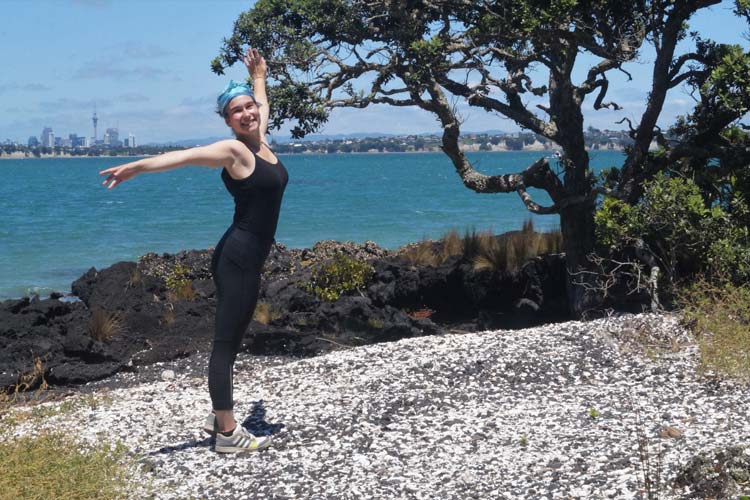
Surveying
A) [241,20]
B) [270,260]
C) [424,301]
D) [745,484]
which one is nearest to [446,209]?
[270,260]

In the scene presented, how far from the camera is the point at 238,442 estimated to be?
621 centimetres

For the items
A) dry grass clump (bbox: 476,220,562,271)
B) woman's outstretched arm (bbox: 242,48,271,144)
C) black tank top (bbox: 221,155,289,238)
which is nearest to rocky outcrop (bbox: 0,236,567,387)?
dry grass clump (bbox: 476,220,562,271)

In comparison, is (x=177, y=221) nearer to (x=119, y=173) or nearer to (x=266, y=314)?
(x=266, y=314)

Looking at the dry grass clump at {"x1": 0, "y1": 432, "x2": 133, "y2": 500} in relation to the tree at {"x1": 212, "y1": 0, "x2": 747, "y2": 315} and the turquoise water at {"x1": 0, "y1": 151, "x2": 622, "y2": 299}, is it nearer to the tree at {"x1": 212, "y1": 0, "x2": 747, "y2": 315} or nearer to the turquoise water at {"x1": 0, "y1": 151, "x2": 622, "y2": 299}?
the tree at {"x1": 212, "y1": 0, "x2": 747, "y2": 315}

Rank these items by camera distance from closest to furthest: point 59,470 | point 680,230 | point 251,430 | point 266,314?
point 59,470
point 251,430
point 680,230
point 266,314

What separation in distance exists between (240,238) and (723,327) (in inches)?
168

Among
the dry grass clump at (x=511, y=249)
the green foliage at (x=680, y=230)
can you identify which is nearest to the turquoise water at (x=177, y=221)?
the dry grass clump at (x=511, y=249)

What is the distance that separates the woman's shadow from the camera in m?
6.37

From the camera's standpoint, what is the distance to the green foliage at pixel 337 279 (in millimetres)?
13688

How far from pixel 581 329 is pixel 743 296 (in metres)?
1.54

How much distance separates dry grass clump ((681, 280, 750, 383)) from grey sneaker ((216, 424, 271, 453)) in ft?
11.4

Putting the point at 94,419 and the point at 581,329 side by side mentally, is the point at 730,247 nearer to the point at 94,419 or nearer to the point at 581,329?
the point at 581,329

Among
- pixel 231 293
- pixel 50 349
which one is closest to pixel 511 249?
pixel 50 349

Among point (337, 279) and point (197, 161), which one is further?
point (337, 279)
